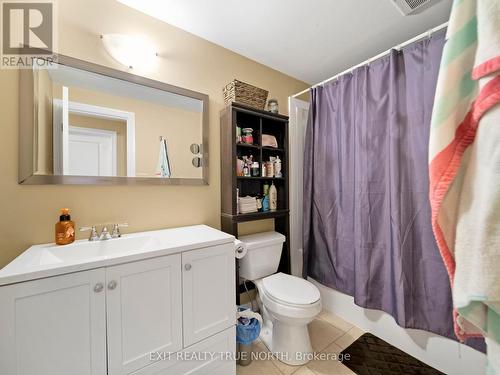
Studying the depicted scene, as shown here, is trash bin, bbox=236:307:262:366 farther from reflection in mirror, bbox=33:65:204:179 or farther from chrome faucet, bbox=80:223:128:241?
reflection in mirror, bbox=33:65:204:179

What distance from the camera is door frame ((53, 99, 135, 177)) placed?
109 centimetres

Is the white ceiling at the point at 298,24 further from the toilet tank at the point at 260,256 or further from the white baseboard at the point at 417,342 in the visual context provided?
the white baseboard at the point at 417,342

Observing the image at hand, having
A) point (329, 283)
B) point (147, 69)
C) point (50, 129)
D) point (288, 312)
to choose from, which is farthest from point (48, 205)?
point (329, 283)

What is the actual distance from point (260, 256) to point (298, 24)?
1.76 meters

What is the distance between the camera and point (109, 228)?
46.8 inches

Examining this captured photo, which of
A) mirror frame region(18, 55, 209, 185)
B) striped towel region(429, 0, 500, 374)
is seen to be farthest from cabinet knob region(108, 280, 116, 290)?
striped towel region(429, 0, 500, 374)

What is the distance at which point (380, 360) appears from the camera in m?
1.30

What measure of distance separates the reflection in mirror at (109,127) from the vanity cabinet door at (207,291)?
652mm

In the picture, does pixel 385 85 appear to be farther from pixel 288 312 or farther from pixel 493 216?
pixel 288 312

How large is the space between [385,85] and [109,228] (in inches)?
81.1

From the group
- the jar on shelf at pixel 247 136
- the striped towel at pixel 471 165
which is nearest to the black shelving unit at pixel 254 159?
the jar on shelf at pixel 247 136

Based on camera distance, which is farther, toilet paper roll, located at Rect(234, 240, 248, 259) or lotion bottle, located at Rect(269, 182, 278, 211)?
lotion bottle, located at Rect(269, 182, 278, 211)

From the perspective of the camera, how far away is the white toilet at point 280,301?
4.09ft

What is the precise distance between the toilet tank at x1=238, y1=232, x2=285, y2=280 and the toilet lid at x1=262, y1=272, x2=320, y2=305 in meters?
0.08
